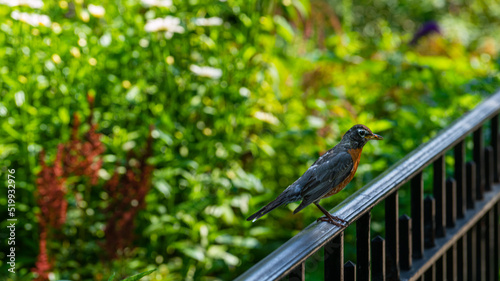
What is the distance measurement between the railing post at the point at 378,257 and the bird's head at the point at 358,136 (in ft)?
0.82

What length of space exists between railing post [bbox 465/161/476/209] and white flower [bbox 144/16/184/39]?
1503 mm

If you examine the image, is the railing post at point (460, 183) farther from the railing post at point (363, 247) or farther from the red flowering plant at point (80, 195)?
the red flowering plant at point (80, 195)

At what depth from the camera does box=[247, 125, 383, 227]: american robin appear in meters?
1.43

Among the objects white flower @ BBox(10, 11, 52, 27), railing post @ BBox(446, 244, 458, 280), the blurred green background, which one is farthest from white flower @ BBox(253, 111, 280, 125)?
railing post @ BBox(446, 244, 458, 280)

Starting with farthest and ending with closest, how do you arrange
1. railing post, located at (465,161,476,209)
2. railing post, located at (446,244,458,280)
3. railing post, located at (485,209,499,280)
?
1. railing post, located at (485,209,499,280)
2. railing post, located at (465,161,476,209)
3. railing post, located at (446,244,458,280)

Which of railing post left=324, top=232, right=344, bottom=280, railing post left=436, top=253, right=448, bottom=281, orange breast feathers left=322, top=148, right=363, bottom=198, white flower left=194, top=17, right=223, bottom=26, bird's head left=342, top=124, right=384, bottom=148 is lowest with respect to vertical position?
railing post left=436, top=253, right=448, bottom=281

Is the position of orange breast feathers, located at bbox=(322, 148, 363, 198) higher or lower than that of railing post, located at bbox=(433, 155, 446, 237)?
higher

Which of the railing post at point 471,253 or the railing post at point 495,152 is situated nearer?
the railing post at point 471,253

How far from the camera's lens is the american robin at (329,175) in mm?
1429

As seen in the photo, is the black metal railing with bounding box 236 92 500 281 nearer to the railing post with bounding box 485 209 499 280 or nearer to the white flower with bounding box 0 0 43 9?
the railing post with bounding box 485 209 499 280

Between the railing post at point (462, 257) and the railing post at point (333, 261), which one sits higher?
the railing post at point (333, 261)

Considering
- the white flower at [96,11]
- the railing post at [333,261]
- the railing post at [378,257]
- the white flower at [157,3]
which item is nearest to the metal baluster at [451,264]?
the railing post at [378,257]

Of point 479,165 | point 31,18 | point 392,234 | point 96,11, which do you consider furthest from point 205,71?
point 392,234

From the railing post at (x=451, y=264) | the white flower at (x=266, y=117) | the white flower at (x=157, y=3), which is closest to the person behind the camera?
the railing post at (x=451, y=264)
